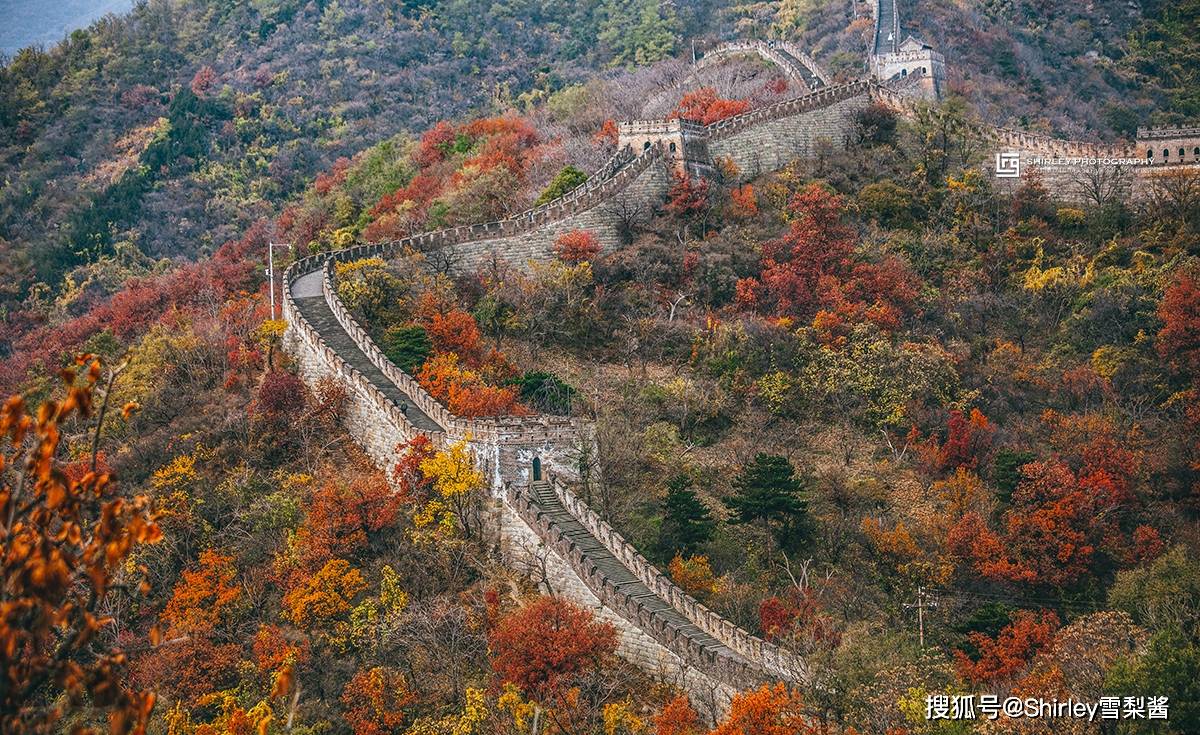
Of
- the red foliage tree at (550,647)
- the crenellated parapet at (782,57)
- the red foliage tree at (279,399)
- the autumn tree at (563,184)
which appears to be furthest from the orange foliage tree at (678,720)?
the crenellated parapet at (782,57)

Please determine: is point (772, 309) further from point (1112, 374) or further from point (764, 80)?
point (764, 80)

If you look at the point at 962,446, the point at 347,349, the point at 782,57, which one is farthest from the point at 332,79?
the point at 962,446

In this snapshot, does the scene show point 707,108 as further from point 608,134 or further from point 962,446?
point 962,446

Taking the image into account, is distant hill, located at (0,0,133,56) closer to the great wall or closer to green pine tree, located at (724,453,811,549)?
the great wall

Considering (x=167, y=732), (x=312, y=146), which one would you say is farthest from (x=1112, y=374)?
(x=312, y=146)

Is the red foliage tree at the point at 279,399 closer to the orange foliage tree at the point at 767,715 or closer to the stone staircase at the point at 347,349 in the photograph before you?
the stone staircase at the point at 347,349
